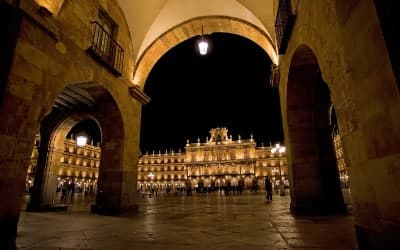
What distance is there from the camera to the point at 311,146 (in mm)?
6227

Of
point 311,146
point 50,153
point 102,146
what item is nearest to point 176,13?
point 102,146

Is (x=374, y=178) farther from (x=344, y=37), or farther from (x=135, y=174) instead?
(x=135, y=174)

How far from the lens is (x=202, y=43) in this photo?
25.6 feet

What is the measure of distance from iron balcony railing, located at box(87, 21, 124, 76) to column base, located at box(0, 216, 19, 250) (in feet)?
15.0

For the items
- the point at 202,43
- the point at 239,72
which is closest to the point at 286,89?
the point at 202,43

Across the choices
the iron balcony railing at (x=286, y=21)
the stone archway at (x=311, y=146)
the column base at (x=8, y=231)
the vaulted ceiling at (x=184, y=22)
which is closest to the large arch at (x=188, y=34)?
the vaulted ceiling at (x=184, y=22)

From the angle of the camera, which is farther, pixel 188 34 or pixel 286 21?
pixel 188 34

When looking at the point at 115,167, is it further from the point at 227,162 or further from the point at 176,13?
the point at 227,162

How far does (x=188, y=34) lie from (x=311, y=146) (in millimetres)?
7473

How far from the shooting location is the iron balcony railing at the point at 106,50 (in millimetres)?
6680

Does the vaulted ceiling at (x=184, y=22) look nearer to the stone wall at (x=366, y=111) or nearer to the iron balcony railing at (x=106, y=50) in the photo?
the iron balcony railing at (x=106, y=50)

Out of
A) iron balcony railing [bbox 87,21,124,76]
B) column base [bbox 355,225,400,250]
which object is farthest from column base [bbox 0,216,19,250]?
column base [bbox 355,225,400,250]

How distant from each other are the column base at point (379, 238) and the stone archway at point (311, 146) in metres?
3.52

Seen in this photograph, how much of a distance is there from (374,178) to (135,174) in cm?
798
